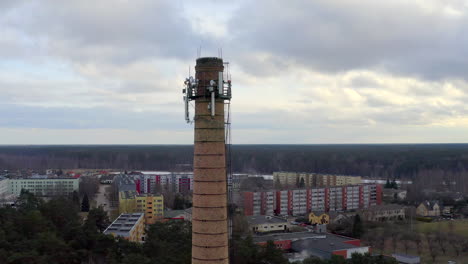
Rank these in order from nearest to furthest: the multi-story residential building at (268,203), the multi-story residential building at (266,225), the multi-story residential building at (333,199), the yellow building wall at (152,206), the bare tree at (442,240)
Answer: the bare tree at (442,240)
the multi-story residential building at (266,225)
the yellow building wall at (152,206)
the multi-story residential building at (268,203)
the multi-story residential building at (333,199)

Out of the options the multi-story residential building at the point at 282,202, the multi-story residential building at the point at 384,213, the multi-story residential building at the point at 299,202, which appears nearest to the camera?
the multi-story residential building at the point at 384,213

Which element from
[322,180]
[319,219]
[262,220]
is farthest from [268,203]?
[322,180]

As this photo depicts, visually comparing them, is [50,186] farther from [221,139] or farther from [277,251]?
[221,139]

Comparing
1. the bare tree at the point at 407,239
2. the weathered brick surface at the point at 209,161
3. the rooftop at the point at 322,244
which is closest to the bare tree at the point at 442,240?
the bare tree at the point at 407,239

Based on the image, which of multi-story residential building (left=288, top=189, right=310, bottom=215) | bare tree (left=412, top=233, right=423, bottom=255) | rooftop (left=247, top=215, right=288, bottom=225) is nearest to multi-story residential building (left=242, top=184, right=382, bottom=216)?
multi-story residential building (left=288, top=189, right=310, bottom=215)

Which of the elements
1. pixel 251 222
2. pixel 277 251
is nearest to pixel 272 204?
pixel 251 222

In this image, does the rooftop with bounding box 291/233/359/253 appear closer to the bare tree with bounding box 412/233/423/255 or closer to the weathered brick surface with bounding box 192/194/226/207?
the bare tree with bounding box 412/233/423/255

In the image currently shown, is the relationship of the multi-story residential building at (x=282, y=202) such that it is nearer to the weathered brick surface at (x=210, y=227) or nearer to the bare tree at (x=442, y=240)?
the bare tree at (x=442, y=240)
